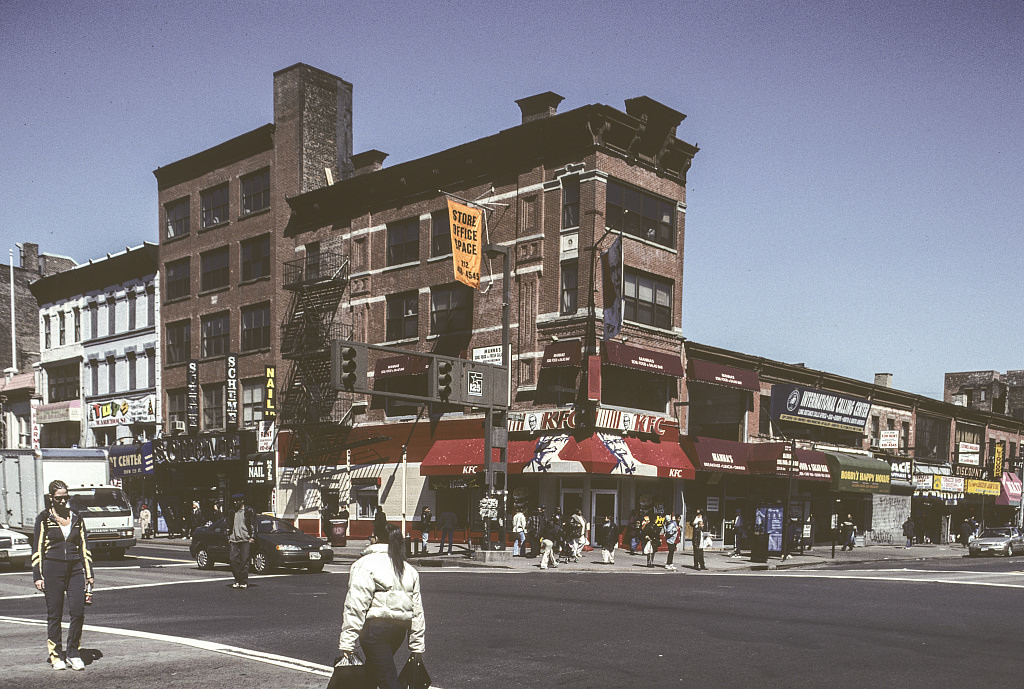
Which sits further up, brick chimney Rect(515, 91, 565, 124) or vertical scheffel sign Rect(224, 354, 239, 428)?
brick chimney Rect(515, 91, 565, 124)

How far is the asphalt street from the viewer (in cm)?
1010

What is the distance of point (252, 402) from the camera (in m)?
46.3

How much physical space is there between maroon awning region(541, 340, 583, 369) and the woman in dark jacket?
24048 millimetres

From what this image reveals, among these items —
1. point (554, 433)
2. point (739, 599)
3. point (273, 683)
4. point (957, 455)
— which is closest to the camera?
point (273, 683)

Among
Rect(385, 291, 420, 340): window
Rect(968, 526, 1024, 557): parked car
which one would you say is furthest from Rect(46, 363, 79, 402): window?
Rect(968, 526, 1024, 557): parked car

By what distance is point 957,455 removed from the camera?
56.6 m

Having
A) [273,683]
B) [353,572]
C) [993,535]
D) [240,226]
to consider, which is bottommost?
[993,535]

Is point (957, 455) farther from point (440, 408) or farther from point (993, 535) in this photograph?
point (440, 408)

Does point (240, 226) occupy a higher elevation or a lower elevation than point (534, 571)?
higher

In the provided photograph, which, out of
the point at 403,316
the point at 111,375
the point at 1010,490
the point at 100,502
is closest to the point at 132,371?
the point at 111,375

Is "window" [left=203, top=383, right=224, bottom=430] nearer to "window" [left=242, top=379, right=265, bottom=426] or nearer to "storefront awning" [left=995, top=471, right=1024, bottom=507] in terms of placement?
"window" [left=242, top=379, right=265, bottom=426]

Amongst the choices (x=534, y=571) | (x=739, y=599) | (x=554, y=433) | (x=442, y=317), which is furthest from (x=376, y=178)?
(x=739, y=599)

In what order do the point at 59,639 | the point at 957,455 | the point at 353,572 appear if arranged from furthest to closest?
1. the point at 957,455
2. the point at 59,639
3. the point at 353,572

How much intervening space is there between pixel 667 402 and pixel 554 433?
5162mm
